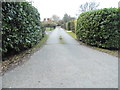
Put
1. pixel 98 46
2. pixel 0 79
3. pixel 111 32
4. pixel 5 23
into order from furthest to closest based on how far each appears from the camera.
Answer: pixel 98 46 < pixel 111 32 < pixel 5 23 < pixel 0 79

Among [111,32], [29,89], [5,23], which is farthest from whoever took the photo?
[111,32]

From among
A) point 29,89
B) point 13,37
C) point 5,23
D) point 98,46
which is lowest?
point 29,89

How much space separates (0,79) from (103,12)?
6388 mm

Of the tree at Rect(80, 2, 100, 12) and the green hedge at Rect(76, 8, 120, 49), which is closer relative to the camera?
the green hedge at Rect(76, 8, 120, 49)

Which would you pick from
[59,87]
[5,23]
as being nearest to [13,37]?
[5,23]

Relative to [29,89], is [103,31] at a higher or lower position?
higher

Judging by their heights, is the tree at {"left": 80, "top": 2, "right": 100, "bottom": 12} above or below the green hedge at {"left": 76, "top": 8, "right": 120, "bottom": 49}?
above

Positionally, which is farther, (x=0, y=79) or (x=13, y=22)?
(x=13, y=22)

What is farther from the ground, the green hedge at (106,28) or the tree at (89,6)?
the tree at (89,6)

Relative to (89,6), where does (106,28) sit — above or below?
below

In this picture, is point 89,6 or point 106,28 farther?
point 89,6

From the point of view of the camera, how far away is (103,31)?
646 cm

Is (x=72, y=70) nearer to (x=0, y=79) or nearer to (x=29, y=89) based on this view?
(x=29, y=89)

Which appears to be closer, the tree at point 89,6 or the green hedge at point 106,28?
the green hedge at point 106,28
